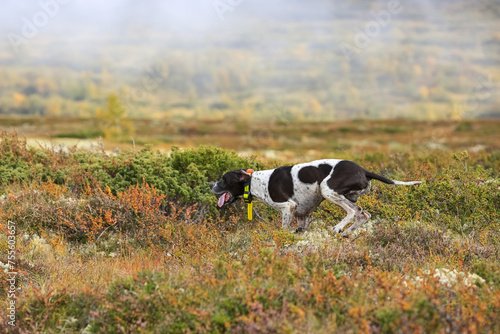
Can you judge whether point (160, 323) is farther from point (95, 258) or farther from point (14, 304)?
point (95, 258)

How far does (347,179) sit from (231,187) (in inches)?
76.0

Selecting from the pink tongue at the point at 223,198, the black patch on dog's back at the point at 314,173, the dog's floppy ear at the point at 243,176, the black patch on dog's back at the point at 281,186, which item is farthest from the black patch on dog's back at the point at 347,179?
the pink tongue at the point at 223,198

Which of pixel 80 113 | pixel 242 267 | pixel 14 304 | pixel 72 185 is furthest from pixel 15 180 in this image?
pixel 80 113

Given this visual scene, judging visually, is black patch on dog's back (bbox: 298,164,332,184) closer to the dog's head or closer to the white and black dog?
the white and black dog

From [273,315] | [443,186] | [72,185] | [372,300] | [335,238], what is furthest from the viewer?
[72,185]

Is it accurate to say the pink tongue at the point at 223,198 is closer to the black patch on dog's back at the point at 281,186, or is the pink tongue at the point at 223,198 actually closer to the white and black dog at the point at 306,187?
the white and black dog at the point at 306,187

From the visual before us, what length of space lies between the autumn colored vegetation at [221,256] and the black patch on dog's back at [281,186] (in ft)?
1.90

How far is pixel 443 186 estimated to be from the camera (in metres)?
7.95

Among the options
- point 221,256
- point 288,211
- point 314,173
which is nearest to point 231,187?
Result: point 288,211

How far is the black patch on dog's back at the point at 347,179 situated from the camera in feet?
20.2

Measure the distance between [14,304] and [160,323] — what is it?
1822 millimetres

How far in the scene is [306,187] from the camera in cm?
652

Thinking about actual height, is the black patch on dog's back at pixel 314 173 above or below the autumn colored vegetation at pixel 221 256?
above

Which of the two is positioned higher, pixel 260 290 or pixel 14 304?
pixel 260 290
